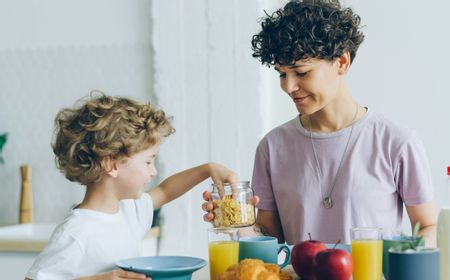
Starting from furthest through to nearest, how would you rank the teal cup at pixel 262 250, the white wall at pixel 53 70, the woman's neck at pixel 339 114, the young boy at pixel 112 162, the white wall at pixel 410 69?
the white wall at pixel 53 70 < the white wall at pixel 410 69 < the woman's neck at pixel 339 114 < the young boy at pixel 112 162 < the teal cup at pixel 262 250

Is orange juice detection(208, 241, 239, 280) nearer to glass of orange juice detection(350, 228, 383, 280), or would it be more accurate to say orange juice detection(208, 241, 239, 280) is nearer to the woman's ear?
glass of orange juice detection(350, 228, 383, 280)

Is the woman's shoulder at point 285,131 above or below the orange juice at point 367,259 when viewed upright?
above

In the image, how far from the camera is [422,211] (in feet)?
6.24

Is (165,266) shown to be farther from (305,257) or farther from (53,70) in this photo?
(53,70)

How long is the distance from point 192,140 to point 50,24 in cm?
95

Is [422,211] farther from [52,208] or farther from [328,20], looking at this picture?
[52,208]

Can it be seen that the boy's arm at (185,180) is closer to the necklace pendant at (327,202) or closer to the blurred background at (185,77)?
the necklace pendant at (327,202)

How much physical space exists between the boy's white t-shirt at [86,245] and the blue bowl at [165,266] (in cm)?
17

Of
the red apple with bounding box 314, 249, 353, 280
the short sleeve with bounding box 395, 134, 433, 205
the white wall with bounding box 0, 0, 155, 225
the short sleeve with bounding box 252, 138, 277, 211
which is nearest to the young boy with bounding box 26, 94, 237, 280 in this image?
the short sleeve with bounding box 252, 138, 277, 211

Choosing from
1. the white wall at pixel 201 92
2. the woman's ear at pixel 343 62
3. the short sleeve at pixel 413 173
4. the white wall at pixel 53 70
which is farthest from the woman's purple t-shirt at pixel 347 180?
the white wall at pixel 53 70

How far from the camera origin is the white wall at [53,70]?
3.39m

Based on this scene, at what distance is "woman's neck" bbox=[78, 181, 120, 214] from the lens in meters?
1.86

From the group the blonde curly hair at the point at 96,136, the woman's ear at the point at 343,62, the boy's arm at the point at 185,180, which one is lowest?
the boy's arm at the point at 185,180

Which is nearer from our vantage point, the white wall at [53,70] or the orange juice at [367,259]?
the orange juice at [367,259]
